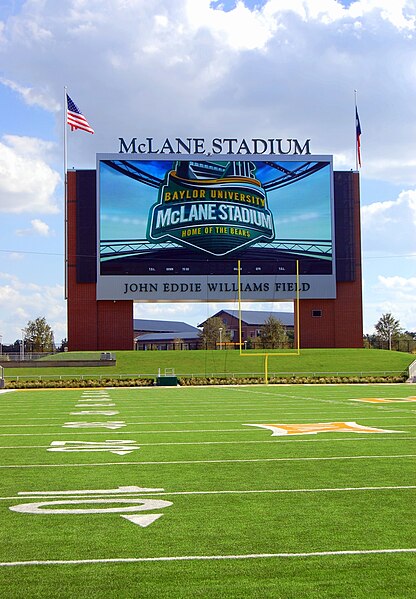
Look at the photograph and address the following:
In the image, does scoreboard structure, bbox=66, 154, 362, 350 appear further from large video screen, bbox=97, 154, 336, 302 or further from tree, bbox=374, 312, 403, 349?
tree, bbox=374, 312, 403, 349

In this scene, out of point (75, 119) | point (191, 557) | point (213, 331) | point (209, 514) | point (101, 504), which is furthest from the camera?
point (213, 331)

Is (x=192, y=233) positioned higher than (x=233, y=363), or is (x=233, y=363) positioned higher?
(x=192, y=233)

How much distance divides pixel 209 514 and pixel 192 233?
154 feet

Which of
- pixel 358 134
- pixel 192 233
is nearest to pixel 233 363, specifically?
pixel 192 233

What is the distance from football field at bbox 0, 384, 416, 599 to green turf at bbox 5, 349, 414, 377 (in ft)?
102

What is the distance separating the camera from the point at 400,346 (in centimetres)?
6512

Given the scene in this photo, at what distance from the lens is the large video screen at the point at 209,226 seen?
175 ft

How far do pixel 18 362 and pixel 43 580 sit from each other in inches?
1684

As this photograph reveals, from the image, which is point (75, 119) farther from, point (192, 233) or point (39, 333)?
point (39, 333)

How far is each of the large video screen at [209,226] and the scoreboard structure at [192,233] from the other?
0.07 metres

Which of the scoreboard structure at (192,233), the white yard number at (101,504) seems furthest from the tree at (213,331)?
the white yard number at (101,504)

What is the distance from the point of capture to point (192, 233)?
53562 millimetres

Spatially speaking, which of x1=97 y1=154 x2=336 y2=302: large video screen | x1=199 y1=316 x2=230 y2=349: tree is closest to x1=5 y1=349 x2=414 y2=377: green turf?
x1=97 y1=154 x2=336 y2=302: large video screen

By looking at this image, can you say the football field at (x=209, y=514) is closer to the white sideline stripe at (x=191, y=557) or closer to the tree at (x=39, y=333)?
the white sideline stripe at (x=191, y=557)
